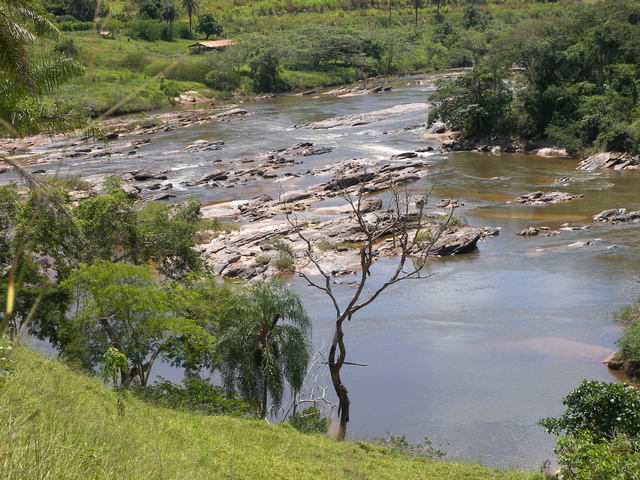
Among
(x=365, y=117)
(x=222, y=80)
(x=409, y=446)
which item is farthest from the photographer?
(x=222, y=80)

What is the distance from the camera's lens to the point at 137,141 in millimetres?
67312

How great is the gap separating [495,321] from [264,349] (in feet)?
40.6

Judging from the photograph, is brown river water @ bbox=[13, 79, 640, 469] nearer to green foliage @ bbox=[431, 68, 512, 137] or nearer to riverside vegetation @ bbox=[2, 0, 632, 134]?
green foliage @ bbox=[431, 68, 512, 137]

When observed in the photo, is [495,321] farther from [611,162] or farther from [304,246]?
[611,162]

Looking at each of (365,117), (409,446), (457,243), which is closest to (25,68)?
(409,446)

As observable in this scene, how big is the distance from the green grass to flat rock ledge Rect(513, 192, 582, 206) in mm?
29891

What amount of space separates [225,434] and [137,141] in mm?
55944

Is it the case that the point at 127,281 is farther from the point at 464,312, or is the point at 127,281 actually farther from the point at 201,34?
the point at 201,34

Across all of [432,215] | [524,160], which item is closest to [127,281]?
[432,215]

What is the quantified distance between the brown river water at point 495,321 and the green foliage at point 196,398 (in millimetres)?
4170

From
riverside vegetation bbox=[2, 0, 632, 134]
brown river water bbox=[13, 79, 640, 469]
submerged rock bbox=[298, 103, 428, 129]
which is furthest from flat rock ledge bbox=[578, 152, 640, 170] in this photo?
submerged rock bbox=[298, 103, 428, 129]

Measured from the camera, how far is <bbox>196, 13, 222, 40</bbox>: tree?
11075cm

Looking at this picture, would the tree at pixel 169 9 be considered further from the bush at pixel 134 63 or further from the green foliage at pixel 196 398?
the bush at pixel 134 63

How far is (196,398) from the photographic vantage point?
18.3 meters
